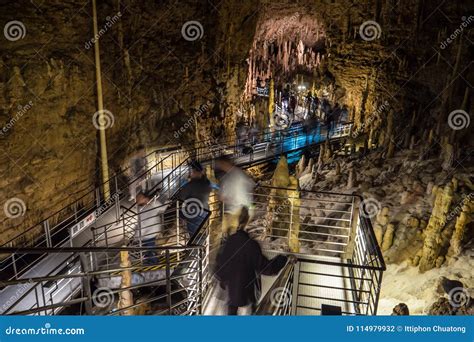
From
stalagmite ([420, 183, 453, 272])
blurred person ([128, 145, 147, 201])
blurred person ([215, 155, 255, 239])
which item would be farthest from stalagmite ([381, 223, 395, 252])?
blurred person ([128, 145, 147, 201])

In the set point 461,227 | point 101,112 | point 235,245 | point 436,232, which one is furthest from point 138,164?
point 461,227

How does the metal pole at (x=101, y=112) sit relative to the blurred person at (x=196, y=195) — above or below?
above

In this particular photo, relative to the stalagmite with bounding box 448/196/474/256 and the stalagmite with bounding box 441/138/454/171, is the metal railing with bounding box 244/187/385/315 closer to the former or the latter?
the stalagmite with bounding box 448/196/474/256

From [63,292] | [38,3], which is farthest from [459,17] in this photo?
[63,292]

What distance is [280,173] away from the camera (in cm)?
733

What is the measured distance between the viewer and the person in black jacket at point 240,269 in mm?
3604

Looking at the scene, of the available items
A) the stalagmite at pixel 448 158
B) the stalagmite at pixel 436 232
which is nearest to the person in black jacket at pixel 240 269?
the stalagmite at pixel 436 232

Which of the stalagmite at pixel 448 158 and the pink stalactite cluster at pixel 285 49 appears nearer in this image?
the stalagmite at pixel 448 158

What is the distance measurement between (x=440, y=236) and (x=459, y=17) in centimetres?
968

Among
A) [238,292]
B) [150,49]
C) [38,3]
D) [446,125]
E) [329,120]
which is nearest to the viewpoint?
[238,292]

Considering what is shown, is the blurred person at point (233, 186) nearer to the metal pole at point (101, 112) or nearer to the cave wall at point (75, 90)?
the metal pole at point (101, 112)

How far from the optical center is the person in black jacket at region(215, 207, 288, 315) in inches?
142

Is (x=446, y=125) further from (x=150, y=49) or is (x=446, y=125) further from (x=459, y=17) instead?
(x=150, y=49)

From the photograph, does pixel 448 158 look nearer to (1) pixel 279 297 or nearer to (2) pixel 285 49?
(1) pixel 279 297
